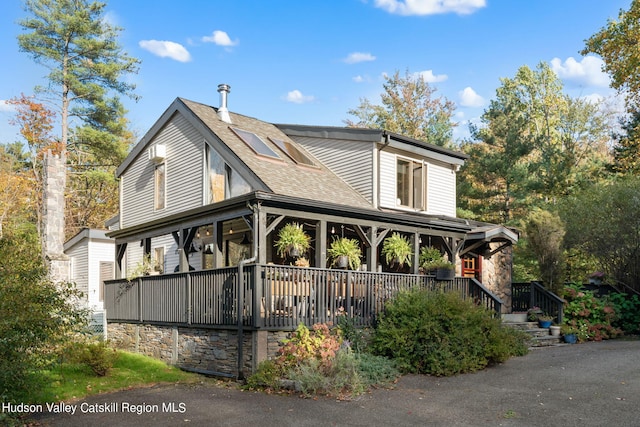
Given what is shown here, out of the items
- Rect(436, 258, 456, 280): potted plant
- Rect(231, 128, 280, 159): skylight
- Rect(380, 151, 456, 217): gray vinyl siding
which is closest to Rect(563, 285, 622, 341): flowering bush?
Rect(380, 151, 456, 217): gray vinyl siding

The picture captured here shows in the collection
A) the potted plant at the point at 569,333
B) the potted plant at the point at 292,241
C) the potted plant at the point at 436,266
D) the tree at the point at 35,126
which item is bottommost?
the potted plant at the point at 569,333

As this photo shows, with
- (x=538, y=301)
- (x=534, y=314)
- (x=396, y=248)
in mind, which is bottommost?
(x=534, y=314)

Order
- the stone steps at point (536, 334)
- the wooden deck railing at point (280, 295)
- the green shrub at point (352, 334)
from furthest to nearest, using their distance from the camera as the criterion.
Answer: the stone steps at point (536, 334)
the green shrub at point (352, 334)
the wooden deck railing at point (280, 295)

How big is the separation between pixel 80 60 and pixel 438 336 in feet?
96.1

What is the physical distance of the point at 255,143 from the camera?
15664mm

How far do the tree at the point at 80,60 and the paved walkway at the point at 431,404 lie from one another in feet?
80.6

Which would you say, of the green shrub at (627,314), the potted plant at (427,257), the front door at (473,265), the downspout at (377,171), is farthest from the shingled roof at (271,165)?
the green shrub at (627,314)

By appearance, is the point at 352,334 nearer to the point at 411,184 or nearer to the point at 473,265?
the point at 411,184

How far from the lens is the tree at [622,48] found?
23.0m

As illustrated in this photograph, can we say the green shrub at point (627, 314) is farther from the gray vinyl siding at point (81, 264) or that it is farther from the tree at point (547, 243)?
the gray vinyl siding at point (81, 264)

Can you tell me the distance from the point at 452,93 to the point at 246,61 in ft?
55.1

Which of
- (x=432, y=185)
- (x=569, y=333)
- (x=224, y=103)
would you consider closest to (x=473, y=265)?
(x=432, y=185)

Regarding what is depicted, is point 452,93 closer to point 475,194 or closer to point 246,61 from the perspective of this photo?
point 475,194

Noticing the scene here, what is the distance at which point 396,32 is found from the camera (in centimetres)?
2492
